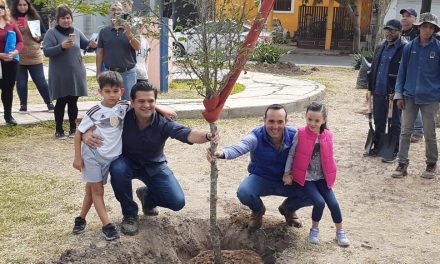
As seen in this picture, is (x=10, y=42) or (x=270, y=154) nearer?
(x=270, y=154)

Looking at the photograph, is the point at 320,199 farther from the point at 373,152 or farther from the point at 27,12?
the point at 27,12

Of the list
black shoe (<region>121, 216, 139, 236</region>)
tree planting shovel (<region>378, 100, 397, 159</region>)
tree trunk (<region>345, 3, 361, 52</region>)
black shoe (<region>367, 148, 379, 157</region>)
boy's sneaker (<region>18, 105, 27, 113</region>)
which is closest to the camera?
black shoe (<region>121, 216, 139, 236</region>)

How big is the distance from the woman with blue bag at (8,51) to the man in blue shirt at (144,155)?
3.58 m

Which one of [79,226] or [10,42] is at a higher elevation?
[10,42]

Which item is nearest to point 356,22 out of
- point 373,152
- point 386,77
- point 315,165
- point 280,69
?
point 280,69

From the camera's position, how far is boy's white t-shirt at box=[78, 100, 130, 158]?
3818 millimetres

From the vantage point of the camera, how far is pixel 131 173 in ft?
12.9

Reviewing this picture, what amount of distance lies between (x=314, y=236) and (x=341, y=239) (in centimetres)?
20

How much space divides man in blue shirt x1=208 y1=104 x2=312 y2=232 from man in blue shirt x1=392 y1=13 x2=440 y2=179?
7.31ft

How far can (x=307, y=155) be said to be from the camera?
3967mm

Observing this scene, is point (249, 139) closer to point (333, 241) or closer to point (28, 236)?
point (333, 241)

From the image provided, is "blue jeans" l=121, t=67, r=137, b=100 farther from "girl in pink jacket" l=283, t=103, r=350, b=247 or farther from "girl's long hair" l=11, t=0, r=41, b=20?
"girl in pink jacket" l=283, t=103, r=350, b=247

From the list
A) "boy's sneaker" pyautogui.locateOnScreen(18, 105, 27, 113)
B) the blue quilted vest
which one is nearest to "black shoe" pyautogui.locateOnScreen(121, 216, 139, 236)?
the blue quilted vest

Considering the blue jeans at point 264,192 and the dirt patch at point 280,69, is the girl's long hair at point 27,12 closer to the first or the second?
the blue jeans at point 264,192
